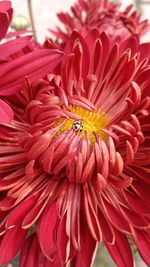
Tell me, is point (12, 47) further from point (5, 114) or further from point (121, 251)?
point (121, 251)

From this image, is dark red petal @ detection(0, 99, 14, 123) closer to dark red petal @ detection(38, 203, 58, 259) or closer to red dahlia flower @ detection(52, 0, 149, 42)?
dark red petal @ detection(38, 203, 58, 259)

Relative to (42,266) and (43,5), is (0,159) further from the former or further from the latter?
(43,5)

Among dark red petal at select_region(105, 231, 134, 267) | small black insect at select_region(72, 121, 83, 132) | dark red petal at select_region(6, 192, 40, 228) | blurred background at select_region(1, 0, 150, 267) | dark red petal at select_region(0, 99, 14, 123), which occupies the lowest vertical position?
dark red petal at select_region(105, 231, 134, 267)

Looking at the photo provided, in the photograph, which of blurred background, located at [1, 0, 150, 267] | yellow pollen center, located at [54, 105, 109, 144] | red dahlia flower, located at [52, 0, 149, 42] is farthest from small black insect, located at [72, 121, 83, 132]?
blurred background, located at [1, 0, 150, 267]

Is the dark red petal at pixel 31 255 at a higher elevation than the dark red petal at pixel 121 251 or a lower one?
higher

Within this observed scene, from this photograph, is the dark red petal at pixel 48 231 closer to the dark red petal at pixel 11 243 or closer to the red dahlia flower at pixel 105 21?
the dark red petal at pixel 11 243

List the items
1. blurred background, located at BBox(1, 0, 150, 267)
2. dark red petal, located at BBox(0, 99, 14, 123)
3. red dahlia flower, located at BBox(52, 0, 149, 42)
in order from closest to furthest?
dark red petal, located at BBox(0, 99, 14, 123), red dahlia flower, located at BBox(52, 0, 149, 42), blurred background, located at BBox(1, 0, 150, 267)

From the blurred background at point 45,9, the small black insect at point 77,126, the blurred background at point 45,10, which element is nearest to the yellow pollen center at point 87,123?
the small black insect at point 77,126
